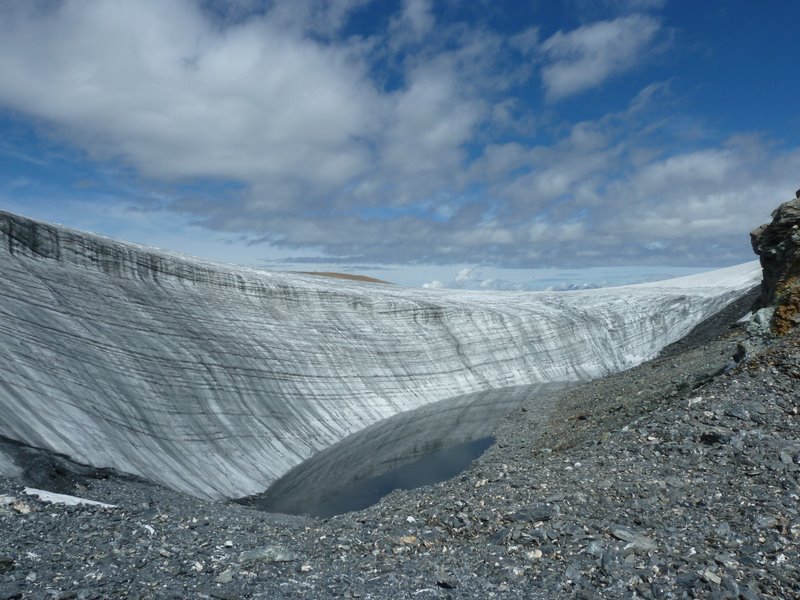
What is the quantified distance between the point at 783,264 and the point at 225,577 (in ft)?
60.5

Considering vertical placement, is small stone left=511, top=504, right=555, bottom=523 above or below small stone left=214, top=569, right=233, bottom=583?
below

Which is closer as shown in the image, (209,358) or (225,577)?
(225,577)

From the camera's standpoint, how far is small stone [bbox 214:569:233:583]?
664 cm

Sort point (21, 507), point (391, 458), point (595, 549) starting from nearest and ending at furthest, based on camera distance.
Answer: point (595, 549) → point (21, 507) → point (391, 458)

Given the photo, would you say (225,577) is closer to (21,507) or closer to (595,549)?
(21,507)

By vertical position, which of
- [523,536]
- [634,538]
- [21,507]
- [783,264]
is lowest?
[634,538]

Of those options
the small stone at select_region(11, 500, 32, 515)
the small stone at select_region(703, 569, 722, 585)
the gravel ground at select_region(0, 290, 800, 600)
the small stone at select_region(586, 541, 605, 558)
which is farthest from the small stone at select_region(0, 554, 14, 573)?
the small stone at select_region(703, 569, 722, 585)

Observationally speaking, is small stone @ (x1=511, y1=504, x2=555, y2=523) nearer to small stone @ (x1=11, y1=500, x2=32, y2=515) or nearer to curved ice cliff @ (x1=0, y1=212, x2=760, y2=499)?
small stone @ (x1=11, y1=500, x2=32, y2=515)

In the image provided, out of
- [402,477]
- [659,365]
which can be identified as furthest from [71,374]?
[659,365]

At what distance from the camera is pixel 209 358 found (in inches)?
814

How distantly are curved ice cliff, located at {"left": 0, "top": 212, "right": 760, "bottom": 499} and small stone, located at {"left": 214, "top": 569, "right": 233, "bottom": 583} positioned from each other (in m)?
5.71

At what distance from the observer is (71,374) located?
49.8ft

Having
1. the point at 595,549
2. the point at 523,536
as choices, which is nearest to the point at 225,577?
the point at 523,536

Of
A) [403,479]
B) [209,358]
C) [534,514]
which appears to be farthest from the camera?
[209,358]
